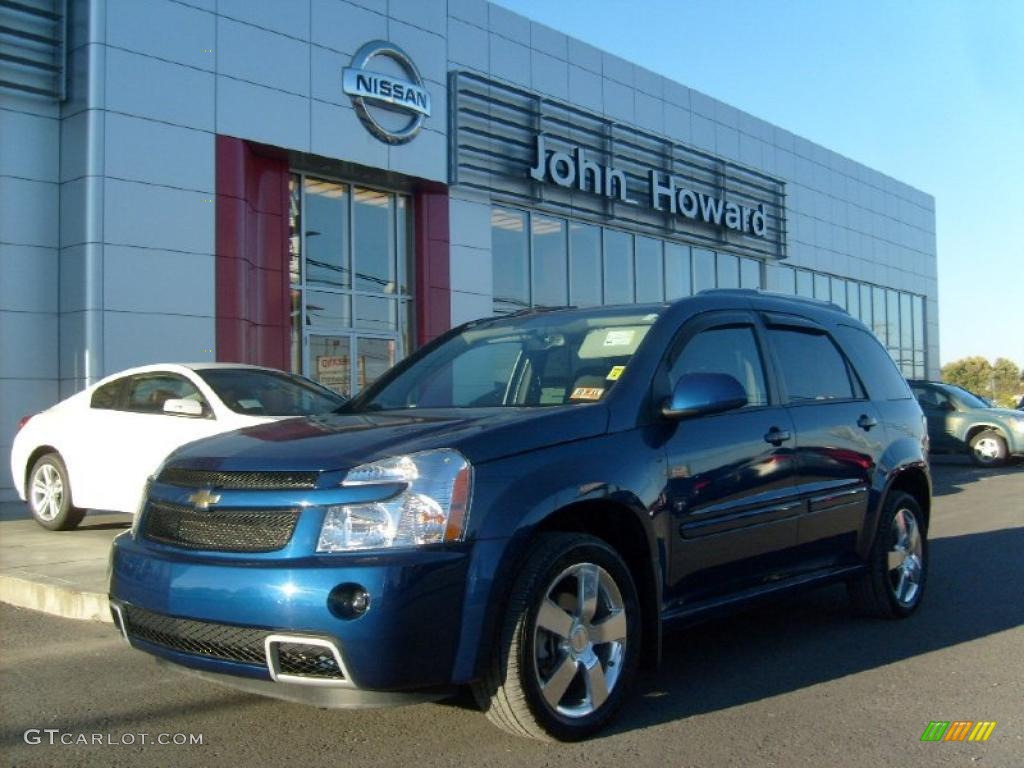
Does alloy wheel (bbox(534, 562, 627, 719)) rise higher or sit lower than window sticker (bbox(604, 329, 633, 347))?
lower

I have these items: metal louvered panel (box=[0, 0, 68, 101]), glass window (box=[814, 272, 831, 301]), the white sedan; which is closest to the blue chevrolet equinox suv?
the white sedan

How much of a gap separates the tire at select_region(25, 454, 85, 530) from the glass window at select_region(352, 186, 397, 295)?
8.22 meters

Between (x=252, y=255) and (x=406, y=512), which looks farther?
(x=252, y=255)

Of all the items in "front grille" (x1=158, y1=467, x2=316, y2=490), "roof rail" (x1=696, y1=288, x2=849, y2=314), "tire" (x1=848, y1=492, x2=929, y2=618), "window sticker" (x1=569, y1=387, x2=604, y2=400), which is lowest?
"tire" (x1=848, y1=492, x2=929, y2=618)

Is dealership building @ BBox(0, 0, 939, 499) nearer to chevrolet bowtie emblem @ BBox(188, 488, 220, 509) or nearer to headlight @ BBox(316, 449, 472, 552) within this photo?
chevrolet bowtie emblem @ BBox(188, 488, 220, 509)

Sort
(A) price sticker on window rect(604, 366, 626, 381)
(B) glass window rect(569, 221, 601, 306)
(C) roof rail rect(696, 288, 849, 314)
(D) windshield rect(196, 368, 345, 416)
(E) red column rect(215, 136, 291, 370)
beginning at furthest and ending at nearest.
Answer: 1. (B) glass window rect(569, 221, 601, 306)
2. (E) red column rect(215, 136, 291, 370)
3. (D) windshield rect(196, 368, 345, 416)
4. (C) roof rail rect(696, 288, 849, 314)
5. (A) price sticker on window rect(604, 366, 626, 381)

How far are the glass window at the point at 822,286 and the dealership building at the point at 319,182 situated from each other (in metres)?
5.53

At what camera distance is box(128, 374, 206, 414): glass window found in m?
8.63

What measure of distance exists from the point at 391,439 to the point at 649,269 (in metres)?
20.4

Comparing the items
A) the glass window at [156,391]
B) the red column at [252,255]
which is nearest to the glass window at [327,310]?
the red column at [252,255]

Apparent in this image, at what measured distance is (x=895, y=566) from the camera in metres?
5.86

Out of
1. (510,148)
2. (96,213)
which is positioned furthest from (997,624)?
(510,148)

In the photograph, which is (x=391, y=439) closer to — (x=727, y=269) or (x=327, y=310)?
(x=327, y=310)

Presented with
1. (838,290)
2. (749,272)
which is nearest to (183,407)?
(749,272)
